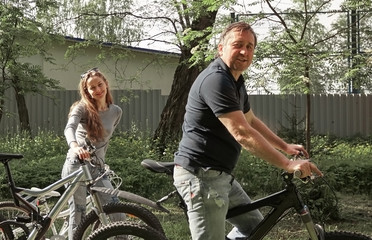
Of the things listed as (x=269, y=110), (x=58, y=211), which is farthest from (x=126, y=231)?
(x=269, y=110)

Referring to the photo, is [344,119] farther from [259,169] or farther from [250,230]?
[250,230]

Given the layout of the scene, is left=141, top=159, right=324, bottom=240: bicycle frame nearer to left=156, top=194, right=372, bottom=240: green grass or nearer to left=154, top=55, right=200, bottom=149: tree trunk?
left=156, top=194, right=372, bottom=240: green grass

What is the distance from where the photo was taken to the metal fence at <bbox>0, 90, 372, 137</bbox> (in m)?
20.6

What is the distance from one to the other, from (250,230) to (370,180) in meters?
7.16

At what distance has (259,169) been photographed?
1034 cm

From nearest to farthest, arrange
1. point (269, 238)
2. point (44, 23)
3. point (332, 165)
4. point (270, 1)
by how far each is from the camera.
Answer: point (269, 238) → point (270, 1) → point (332, 165) → point (44, 23)

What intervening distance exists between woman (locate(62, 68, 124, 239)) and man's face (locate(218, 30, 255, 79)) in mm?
1918

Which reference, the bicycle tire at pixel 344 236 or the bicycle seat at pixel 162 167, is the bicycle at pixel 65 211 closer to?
the bicycle seat at pixel 162 167

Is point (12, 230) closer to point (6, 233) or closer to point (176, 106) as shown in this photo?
point (6, 233)

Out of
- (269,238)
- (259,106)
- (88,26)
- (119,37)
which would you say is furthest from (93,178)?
(259,106)

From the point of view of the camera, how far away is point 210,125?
3379mm

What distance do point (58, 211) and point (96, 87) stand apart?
1073 mm

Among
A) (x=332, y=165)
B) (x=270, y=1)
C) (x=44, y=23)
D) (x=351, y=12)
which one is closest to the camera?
(x=270, y=1)

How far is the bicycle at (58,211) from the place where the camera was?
4.71m
